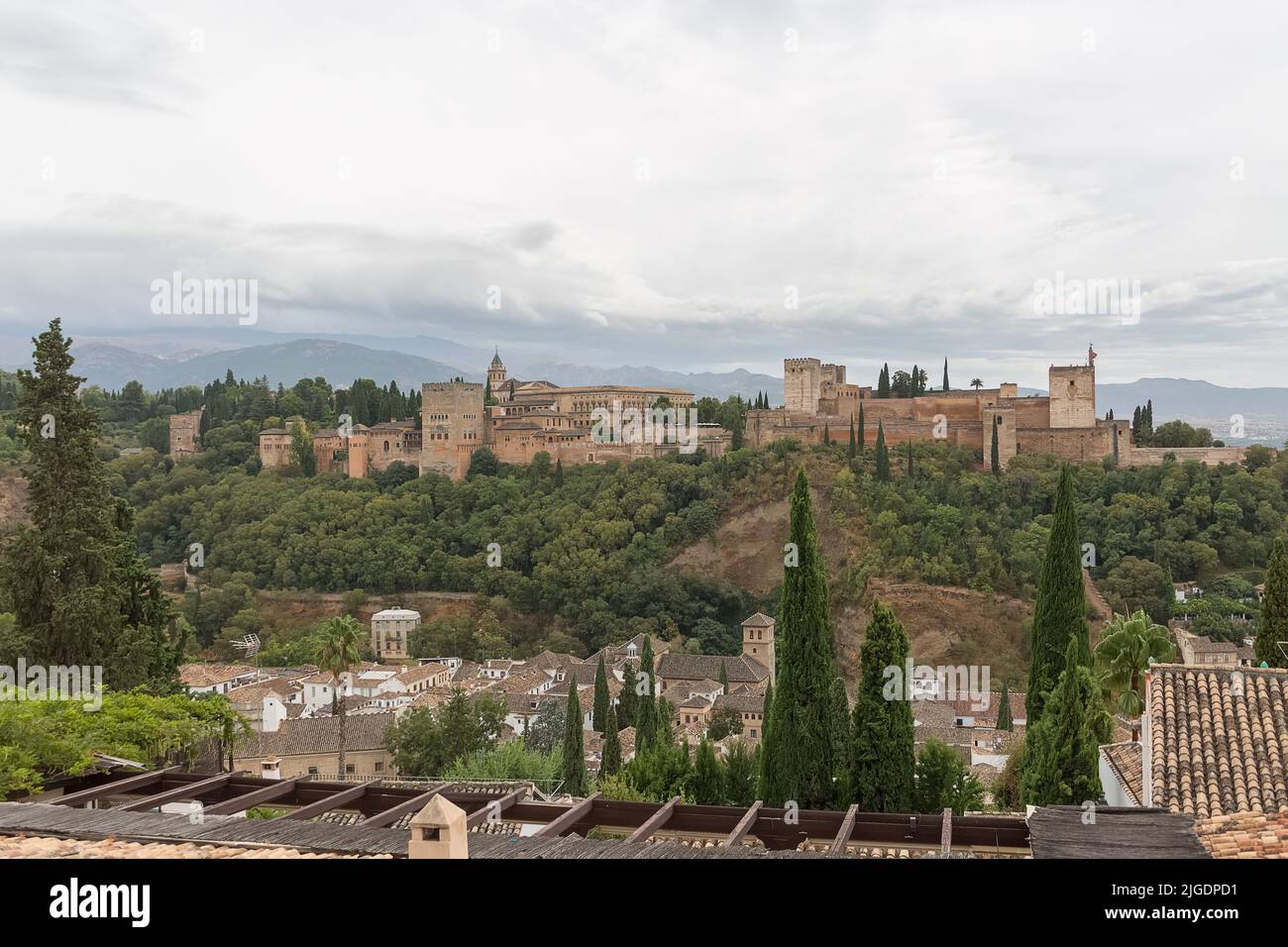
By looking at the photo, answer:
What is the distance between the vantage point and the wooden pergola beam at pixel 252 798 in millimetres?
7434

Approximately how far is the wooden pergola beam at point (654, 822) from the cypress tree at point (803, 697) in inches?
260

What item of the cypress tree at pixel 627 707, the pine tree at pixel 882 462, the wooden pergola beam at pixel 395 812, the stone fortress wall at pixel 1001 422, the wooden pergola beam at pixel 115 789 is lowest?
the cypress tree at pixel 627 707

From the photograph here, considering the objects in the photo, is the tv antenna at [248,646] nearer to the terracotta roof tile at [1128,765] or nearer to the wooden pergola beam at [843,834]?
the terracotta roof tile at [1128,765]

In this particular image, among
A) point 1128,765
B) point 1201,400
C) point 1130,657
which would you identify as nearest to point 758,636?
→ point 1130,657

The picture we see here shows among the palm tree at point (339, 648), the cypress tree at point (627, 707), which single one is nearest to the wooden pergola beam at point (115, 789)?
the palm tree at point (339, 648)

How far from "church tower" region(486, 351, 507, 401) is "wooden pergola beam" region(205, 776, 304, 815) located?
60.2 meters

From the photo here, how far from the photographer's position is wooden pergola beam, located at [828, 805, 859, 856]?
694 cm

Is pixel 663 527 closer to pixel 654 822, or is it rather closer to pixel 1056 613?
pixel 1056 613

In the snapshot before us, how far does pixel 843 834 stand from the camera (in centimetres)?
738

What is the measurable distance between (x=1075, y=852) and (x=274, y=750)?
83.9 ft

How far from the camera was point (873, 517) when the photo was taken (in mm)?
46281

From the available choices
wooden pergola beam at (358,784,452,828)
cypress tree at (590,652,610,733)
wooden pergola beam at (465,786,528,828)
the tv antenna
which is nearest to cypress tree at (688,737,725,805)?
wooden pergola beam at (465,786,528,828)

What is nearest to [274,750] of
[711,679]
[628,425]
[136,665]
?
[136,665]
